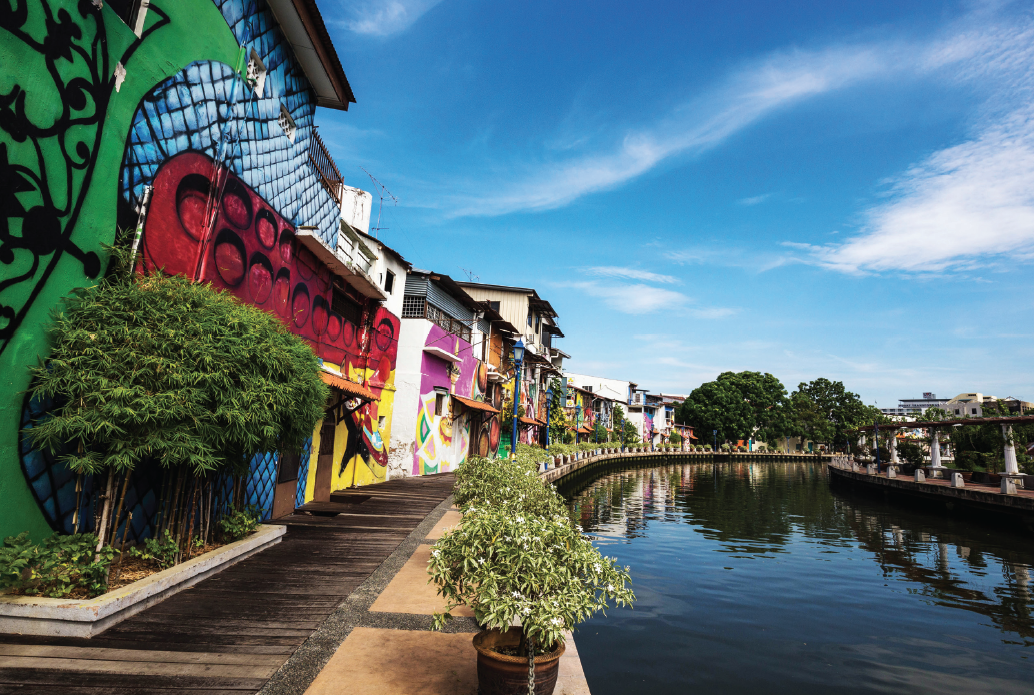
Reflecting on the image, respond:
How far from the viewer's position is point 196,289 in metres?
5.98

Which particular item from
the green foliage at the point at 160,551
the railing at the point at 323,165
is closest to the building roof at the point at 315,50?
the railing at the point at 323,165

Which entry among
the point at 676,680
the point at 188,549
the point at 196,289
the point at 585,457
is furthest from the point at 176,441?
the point at 585,457

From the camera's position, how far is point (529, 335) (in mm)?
35469

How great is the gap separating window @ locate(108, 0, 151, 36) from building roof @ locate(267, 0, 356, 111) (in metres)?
3.24

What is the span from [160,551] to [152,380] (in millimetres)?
2296

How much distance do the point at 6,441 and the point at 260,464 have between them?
15.4ft

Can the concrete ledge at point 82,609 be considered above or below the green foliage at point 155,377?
below

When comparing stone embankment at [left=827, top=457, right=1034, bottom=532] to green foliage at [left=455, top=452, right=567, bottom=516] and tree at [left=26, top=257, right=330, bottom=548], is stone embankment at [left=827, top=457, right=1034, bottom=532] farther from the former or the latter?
tree at [left=26, top=257, right=330, bottom=548]

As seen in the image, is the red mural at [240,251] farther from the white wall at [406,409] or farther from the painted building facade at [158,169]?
the white wall at [406,409]

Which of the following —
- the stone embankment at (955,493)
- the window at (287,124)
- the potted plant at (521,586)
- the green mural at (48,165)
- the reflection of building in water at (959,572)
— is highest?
the window at (287,124)

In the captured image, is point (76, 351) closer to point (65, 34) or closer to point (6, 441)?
point (6, 441)

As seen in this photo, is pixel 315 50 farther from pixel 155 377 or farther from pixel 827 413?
pixel 827 413

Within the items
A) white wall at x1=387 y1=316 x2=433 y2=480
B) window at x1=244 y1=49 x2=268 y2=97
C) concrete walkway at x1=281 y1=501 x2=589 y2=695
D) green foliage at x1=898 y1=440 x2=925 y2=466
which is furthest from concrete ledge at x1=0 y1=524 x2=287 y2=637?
green foliage at x1=898 y1=440 x2=925 y2=466

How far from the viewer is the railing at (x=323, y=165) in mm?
11734
